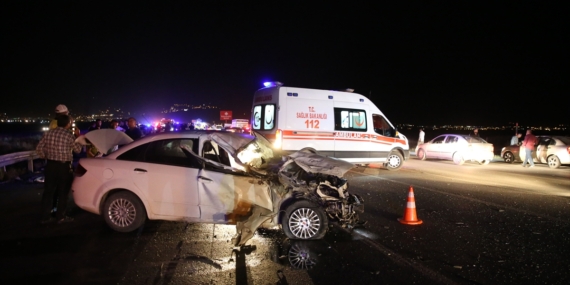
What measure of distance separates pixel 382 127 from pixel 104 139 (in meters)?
9.74

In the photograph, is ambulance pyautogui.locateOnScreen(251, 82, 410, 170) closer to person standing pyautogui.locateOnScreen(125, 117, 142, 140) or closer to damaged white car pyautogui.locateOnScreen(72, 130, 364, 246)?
person standing pyautogui.locateOnScreen(125, 117, 142, 140)

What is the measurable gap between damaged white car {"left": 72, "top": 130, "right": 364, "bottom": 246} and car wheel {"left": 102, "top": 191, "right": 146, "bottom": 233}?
14 mm

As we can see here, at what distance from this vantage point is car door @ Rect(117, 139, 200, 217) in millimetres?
5379

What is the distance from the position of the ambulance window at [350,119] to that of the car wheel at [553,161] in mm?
9321

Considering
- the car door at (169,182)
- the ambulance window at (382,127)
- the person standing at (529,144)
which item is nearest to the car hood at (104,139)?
the car door at (169,182)

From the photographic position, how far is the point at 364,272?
4344 mm

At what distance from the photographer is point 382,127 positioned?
13.3 meters

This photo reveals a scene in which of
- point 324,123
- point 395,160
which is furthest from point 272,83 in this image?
point 395,160

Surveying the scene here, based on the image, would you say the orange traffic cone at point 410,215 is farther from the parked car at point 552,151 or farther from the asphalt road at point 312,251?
the parked car at point 552,151

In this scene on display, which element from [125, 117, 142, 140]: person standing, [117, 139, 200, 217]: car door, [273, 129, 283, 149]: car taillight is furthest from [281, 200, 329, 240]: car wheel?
[273, 129, 283, 149]: car taillight

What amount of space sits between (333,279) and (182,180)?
2613 millimetres

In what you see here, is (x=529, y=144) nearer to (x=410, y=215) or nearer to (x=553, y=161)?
(x=553, y=161)

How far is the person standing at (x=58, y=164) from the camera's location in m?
5.93

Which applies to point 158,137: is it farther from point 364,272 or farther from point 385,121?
point 385,121
